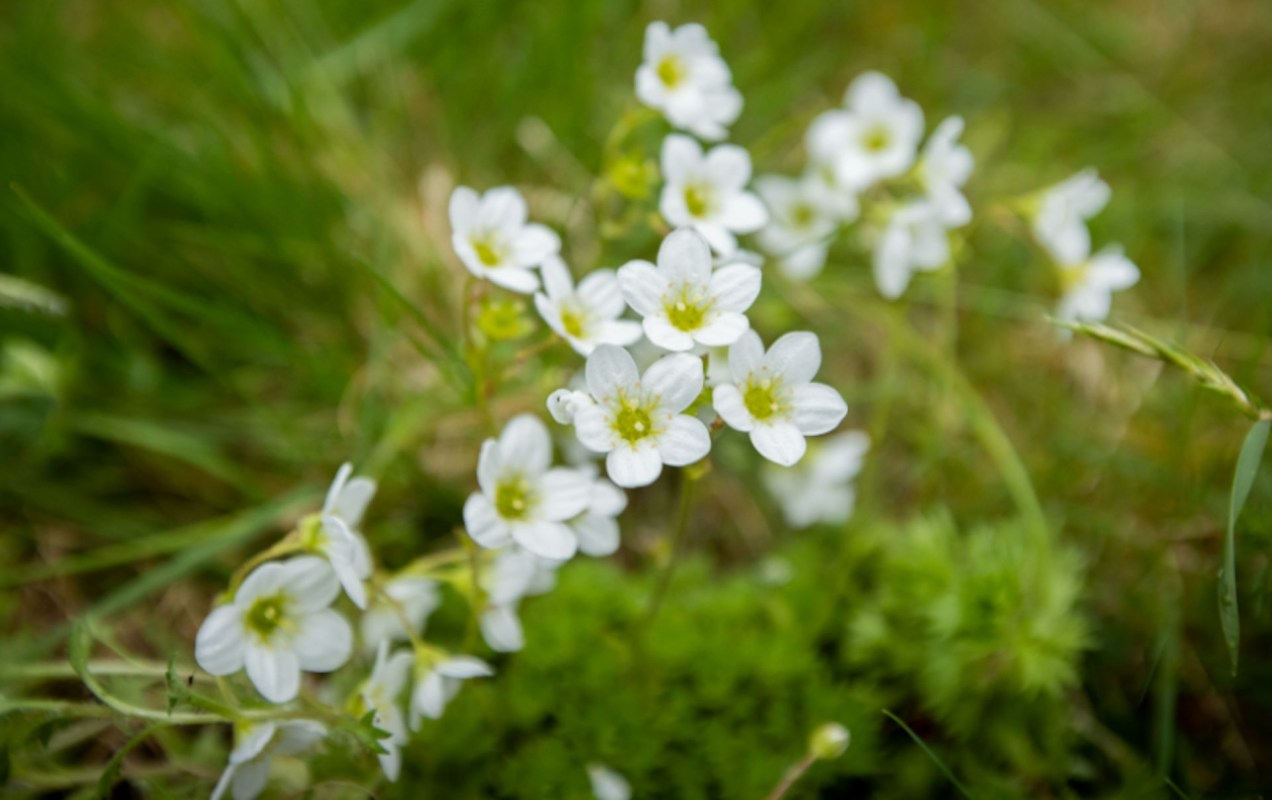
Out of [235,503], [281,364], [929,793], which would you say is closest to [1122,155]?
[929,793]

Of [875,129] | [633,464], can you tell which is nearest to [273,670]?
[633,464]

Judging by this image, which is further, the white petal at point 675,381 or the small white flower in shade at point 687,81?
the small white flower in shade at point 687,81

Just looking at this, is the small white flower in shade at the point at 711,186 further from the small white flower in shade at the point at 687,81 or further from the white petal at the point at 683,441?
the white petal at the point at 683,441

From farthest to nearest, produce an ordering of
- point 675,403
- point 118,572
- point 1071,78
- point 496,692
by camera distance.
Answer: point 1071,78 < point 118,572 < point 496,692 < point 675,403

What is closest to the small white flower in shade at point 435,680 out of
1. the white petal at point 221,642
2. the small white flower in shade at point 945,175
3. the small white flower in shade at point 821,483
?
the white petal at point 221,642

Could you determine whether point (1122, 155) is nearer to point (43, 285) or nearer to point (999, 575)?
point (999, 575)
